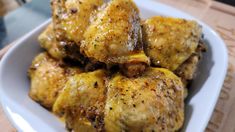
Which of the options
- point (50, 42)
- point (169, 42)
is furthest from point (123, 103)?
point (50, 42)

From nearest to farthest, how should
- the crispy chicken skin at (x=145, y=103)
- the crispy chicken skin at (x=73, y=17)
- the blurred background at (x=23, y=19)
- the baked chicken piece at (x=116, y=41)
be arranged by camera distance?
the crispy chicken skin at (x=145, y=103) → the baked chicken piece at (x=116, y=41) → the crispy chicken skin at (x=73, y=17) → the blurred background at (x=23, y=19)

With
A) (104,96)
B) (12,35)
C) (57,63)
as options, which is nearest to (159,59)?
(104,96)

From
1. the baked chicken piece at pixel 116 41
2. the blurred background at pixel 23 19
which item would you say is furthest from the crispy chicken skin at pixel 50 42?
the blurred background at pixel 23 19

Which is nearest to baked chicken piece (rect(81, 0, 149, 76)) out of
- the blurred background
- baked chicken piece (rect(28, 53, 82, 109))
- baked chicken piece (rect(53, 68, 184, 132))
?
baked chicken piece (rect(53, 68, 184, 132))

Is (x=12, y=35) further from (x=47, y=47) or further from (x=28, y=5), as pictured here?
(x=47, y=47)

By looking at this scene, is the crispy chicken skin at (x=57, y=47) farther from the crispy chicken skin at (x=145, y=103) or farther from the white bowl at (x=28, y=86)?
the crispy chicken skin at (x=145, y=103)
